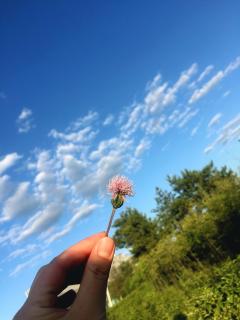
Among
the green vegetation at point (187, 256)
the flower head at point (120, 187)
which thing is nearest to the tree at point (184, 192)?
the green vegetation at point (187, 256)

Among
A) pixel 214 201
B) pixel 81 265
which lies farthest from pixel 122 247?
pixel 81 265

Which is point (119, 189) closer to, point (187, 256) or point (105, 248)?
point (105, 248)

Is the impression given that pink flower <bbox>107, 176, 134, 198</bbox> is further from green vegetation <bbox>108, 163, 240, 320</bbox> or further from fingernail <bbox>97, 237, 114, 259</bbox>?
green vegetation <bbox>108, 163, 240, 320</bbox>

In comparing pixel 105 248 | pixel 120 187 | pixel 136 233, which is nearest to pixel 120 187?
pixel 120 187

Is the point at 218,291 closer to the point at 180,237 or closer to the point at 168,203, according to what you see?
the point at 180,237

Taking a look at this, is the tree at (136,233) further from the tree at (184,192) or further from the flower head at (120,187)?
the flower head at (120,187)

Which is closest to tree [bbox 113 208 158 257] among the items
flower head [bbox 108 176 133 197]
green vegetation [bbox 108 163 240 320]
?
green vegetation [bbox 108 163 240 320]
